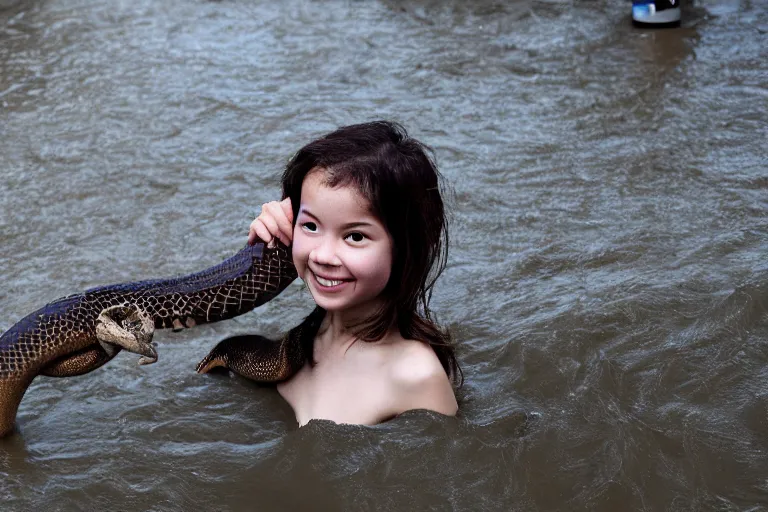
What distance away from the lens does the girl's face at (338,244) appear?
331cm

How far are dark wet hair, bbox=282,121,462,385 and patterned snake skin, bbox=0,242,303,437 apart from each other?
0.31 m

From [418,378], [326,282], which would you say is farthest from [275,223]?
[418,378]

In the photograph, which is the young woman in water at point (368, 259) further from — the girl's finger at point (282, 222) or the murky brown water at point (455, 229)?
the murky brown water at point (455, 229)

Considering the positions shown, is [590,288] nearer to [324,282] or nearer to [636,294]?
[636,294]

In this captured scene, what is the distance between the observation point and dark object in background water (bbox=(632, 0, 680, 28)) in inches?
318

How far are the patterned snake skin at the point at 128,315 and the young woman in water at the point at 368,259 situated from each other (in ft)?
0.42

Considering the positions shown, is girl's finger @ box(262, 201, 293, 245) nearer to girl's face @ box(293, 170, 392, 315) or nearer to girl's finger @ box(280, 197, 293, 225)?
girl's finger @ box(280, 197, 293, 225)

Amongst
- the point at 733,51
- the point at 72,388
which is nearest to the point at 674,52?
the point at 733,51

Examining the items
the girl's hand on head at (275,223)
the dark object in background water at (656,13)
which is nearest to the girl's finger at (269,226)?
the girl's hand on head at (275,223)

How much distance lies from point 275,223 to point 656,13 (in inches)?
212

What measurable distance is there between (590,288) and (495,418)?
110cm

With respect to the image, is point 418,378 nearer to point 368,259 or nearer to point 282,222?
point 368,259

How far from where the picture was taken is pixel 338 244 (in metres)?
3.37

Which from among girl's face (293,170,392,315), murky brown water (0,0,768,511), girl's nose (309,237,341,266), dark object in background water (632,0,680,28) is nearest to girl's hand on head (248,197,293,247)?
girl's face (293,170,392,315)
